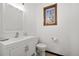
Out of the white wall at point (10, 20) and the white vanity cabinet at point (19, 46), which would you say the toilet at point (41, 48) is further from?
the white wall at point (10, 20)

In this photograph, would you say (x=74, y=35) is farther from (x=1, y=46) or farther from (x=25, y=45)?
(x=1, y=46)

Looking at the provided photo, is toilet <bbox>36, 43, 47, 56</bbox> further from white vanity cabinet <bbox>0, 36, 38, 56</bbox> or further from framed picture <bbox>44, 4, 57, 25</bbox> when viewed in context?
framed picture <bbox>44, 4, 57, 25</bbox>

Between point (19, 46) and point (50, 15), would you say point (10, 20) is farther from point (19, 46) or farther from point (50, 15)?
point (50, 15)

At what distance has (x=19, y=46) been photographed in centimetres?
93

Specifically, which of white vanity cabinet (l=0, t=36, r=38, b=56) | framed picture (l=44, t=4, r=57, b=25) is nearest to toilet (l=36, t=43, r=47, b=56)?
white vanity cabinet (l=0, t=36, r=38, b=56)

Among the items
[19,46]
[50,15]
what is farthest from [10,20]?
[50,15]

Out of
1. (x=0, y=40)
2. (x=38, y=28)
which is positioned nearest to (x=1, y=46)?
(x=0, y=40)

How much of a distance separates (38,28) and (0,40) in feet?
1.77

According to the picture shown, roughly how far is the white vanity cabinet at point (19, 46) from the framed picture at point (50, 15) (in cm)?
33

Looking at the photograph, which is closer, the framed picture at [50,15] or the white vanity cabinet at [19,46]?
the white vanity cabinet at [19,46]

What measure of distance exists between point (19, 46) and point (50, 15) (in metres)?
0.62

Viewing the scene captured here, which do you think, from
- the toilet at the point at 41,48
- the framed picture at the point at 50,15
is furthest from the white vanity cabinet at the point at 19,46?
the framed picture at the point at 50,15

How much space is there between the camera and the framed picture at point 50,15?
3.28ft

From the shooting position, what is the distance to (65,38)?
1043mm
